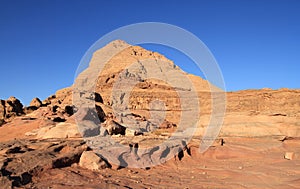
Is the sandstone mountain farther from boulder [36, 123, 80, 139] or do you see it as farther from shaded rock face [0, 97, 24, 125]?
shaded rock face [0, 97, 24, 125]

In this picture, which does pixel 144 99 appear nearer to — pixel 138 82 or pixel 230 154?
pixel 138 82

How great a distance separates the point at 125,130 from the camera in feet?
51.0

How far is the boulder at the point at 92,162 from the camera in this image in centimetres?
856

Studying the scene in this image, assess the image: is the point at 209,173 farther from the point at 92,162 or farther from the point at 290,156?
the point at 290,156

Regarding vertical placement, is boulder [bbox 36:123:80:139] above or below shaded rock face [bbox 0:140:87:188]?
above

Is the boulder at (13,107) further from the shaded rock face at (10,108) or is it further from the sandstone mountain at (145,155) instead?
the sandstone mountain at (145,155)

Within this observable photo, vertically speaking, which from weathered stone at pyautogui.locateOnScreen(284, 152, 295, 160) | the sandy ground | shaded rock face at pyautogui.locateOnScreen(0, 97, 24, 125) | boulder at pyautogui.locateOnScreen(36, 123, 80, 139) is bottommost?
the sandy ground

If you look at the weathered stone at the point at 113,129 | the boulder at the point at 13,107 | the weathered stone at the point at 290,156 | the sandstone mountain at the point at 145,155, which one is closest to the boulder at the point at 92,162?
the sandstone mountain at the point at 145,155

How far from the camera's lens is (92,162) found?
28.3ft

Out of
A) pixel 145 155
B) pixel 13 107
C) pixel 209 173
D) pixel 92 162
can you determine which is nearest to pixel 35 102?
pixel 13 107

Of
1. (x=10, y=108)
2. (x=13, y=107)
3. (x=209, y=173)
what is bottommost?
(x=209, y=173)

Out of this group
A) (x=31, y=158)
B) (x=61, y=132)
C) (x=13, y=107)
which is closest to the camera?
(x=31, y=158)

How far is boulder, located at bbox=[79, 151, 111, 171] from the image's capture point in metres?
8.56

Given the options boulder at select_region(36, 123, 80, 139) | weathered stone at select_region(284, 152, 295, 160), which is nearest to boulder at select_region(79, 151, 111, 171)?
boulder at select_region(36, 123, 80, 139)
